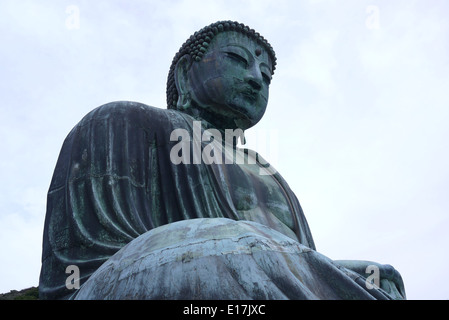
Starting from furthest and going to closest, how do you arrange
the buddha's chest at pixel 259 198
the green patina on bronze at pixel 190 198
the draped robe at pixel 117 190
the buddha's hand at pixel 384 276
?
the buddha's chest at pixel 259 198, the buddha's hand at pixel 384 276, the draped robe at pixel 117 190, the green patina on bronze at pixel 190 198

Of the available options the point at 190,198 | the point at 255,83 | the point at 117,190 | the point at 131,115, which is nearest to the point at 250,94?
the point at 255,83

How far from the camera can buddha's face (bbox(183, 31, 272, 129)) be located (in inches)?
291

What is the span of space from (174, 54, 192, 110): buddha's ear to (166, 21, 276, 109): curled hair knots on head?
0.22 feet

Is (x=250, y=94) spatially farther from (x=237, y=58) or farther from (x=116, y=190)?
(x=116, y=190)

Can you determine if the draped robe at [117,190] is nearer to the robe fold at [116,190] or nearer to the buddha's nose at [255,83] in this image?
the robe fold at [116,190]

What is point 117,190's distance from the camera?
601 cm

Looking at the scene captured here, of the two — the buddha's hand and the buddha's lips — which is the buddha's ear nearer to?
the buddha's lips

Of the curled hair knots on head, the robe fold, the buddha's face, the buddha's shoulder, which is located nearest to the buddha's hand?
the robe fold

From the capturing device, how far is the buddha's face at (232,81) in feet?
24.2

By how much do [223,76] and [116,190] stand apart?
1855 mm

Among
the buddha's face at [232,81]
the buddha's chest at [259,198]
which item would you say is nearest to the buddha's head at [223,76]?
the buddha's face at [232,81]

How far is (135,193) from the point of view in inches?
240

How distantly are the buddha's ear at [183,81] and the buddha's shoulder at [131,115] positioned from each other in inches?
26.2
